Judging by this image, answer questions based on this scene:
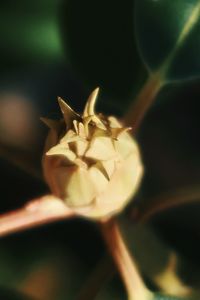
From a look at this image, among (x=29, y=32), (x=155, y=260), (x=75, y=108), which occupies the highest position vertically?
(x=29, y=32)

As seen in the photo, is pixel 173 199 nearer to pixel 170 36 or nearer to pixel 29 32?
pixel 170 36

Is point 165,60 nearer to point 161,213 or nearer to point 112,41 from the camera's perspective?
point 112,41

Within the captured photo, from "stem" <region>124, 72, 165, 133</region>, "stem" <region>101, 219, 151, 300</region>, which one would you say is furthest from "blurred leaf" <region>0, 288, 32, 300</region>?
"stem" <region>124, 72, 165, 133</region>

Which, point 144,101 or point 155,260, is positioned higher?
point 144,101

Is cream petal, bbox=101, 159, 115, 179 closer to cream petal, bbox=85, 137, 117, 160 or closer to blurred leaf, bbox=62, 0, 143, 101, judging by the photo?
cream petal, bbox=85, 137, 117, 160

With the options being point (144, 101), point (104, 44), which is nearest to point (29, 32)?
point (104, 44)

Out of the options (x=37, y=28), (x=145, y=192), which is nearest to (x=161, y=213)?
(x=145, y=192)

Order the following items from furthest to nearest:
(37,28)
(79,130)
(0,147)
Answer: (37,28)
(0,147)
(79,130)
